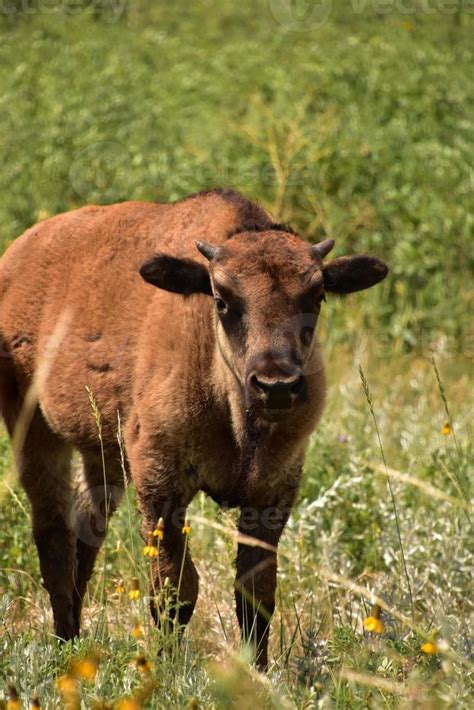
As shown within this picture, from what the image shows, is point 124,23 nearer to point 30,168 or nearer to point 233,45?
point 233,45

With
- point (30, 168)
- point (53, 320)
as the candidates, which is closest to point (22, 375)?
point (53, 320)

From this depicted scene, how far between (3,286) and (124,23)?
13757 millimetres

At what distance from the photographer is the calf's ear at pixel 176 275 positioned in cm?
554

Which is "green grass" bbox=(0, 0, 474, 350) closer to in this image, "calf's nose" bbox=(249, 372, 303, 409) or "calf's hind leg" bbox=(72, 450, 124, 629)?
"calf's hind leg" bbox=(72, 450, 124, 629)

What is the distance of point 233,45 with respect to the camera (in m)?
17.7

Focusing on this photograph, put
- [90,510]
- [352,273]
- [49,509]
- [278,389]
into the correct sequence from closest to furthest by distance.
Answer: [278,389]
[352,273]
[49,509]
[90,510]

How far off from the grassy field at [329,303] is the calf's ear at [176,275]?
1065 mm

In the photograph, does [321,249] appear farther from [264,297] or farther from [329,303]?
[329,303]

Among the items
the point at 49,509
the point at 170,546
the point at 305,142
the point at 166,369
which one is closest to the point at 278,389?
the point at 166,369

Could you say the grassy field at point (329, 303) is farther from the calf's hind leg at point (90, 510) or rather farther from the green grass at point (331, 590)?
the calf's hind leg at point (90, 510)

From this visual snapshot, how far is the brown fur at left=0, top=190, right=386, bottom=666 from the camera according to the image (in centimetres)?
534

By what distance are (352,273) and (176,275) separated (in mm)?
866

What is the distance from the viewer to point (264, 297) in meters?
5.23

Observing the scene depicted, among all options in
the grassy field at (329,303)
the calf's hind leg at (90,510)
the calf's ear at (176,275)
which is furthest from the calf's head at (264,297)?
the calf's hind leg at (90,510)
